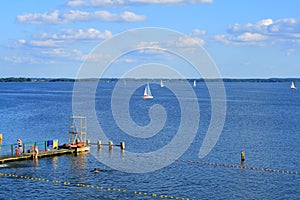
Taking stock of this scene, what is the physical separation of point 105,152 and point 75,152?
4.30 m

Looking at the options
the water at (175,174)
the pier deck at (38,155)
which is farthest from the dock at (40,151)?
the water at (175,174)

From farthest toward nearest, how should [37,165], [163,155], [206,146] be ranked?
[206,146], [163,155], [37,165]

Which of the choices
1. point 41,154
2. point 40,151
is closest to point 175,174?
point 41,154

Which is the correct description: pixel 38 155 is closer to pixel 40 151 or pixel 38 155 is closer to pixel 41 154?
pixel 41 154

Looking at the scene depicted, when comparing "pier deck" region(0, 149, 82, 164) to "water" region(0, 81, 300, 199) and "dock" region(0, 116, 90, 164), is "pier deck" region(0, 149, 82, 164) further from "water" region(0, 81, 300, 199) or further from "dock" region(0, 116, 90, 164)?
"water" region(0, 81, 300, 199)

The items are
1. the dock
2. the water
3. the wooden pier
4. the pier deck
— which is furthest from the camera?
the dock

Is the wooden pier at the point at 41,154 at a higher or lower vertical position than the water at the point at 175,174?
higher

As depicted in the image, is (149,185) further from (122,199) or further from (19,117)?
(19,117)

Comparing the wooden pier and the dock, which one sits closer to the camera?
the wooden pier

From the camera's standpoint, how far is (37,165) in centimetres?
5503

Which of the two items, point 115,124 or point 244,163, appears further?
point 115,124

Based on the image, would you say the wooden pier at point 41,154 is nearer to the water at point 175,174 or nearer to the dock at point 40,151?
the dock at point 40,151

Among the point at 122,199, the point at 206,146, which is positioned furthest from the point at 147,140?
the point at 122,199

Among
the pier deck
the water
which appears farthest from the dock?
the water
